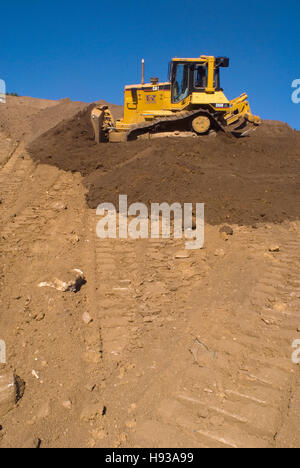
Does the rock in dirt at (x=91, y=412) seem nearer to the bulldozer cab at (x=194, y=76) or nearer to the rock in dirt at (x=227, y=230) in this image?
the rock in dirt at (x=227, y=230)

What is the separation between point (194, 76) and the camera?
37.1ft

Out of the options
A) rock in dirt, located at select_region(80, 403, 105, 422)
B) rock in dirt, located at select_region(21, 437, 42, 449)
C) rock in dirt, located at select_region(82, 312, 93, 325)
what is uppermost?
rock in dirt, located at select_region(82, 312, 93, 325)

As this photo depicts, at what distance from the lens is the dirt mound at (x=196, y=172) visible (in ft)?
23.9

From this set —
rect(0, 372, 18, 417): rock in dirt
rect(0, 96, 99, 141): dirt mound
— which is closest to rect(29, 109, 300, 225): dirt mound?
rect(0, 96, 99, 141): dirt mound

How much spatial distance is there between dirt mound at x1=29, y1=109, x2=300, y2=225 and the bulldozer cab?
1842mm

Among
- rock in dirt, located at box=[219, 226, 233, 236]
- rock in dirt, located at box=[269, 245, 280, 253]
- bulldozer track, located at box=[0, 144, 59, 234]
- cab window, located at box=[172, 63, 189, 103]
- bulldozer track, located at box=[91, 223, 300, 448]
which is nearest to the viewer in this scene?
bulldozer track, located at box=[91, 223, 300, 448]

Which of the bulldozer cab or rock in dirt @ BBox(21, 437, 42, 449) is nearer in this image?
rock in dirt @ BBox(21, 437, 42, 449)

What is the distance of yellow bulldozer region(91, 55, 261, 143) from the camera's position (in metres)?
Result: 11.1

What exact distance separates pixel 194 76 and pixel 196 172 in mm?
4737

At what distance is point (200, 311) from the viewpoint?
4.89 meters

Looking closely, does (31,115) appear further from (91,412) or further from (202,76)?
(91,412)

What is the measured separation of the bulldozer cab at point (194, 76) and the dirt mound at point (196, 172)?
6.04 feet

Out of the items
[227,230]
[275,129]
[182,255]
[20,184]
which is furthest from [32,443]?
[275,129]

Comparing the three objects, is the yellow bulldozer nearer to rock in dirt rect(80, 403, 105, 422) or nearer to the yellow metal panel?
the yellow metal panel
